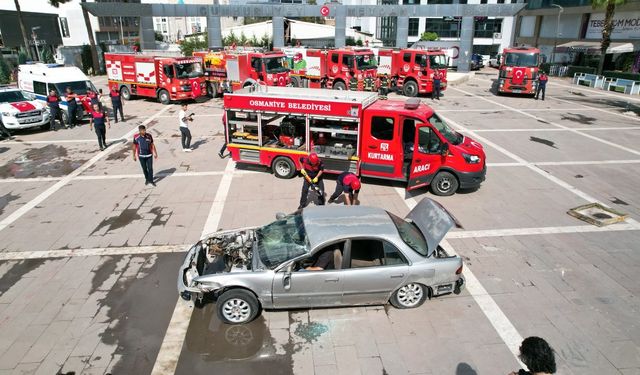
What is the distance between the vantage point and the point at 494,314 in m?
6.55

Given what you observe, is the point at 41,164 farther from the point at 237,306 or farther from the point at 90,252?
the point at 237,306

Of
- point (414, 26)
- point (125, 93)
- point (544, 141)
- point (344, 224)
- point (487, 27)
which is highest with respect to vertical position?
point (414, 26)

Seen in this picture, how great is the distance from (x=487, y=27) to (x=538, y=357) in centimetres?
6865

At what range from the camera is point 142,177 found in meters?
12.7

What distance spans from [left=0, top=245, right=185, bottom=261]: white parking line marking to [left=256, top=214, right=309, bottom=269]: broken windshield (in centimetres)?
257

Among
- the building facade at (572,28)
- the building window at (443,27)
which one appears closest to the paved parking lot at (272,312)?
the building facade at (572,28)

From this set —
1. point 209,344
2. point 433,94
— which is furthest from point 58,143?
point 433,94

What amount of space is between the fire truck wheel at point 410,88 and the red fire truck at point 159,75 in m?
12.0

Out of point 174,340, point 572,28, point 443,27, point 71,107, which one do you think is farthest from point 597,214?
point 443,27

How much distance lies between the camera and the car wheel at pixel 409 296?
6449mm

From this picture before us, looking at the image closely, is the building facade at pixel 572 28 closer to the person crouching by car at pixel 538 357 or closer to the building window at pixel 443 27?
the building window at pixel 443 27

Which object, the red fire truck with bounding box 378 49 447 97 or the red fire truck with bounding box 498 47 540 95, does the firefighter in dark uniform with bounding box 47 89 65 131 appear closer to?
the red fire truck with bounding box 378 49 447 97

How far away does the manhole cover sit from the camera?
9781 millimetres

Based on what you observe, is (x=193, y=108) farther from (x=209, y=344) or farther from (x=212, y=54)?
(x=209, y=344)
